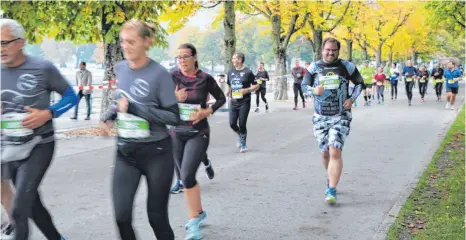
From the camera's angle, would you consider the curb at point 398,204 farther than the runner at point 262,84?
No

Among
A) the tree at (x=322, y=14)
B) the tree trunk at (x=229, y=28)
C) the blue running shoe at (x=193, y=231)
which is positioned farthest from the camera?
the tree at (x=322, y=14)

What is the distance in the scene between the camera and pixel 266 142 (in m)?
13.0

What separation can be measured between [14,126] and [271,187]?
4.40 meters

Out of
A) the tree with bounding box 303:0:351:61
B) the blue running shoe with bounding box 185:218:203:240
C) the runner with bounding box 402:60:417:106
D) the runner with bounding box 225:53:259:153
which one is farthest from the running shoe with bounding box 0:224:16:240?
the tree with bounding box 303:0:351:61

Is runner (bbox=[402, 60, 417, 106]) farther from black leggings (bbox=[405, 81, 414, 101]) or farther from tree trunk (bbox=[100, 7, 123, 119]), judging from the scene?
tree trunk (bbox=[100, 7, 123, 119])

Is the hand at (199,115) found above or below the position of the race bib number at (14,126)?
below

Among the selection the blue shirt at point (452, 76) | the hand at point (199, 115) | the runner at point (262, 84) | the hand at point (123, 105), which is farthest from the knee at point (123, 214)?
the blue shirt at point (452, 76)

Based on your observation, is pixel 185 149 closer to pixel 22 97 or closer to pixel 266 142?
pixel 22 97

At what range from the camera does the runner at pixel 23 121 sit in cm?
424

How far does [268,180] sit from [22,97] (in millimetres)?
4820

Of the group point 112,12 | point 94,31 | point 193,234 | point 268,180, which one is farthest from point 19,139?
point 94,31

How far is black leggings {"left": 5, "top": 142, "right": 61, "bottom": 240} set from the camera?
4211mm

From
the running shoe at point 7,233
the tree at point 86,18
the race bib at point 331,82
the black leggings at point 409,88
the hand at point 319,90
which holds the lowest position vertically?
the black leggings at point 409,88

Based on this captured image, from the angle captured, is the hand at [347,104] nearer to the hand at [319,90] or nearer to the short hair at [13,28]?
the hand at [319,90]
